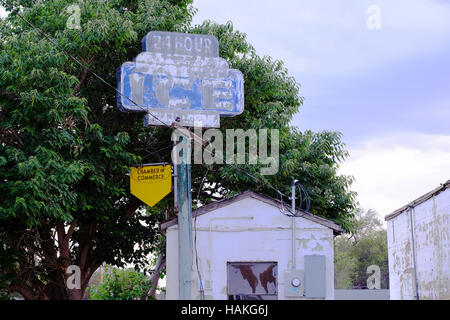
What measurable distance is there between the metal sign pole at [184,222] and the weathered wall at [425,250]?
9.00 metres

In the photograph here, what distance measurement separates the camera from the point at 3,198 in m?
17.3

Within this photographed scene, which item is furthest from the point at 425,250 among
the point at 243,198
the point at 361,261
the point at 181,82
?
the point at 361,261

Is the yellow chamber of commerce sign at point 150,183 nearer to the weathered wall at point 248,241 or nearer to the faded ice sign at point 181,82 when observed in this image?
the faded ice sign at point 181,82

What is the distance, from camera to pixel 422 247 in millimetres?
24219

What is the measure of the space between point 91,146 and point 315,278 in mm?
7889

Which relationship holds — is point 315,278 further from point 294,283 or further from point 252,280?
point 252,280

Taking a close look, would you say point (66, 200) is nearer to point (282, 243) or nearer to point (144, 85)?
point (144, 85)

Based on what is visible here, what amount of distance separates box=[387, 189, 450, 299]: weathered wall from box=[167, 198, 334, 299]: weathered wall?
5.81 metres

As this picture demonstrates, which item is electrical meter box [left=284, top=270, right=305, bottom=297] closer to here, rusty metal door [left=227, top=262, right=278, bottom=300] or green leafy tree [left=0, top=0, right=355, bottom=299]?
rusty metal door [left=227, top=262, right=278, bottom=300]

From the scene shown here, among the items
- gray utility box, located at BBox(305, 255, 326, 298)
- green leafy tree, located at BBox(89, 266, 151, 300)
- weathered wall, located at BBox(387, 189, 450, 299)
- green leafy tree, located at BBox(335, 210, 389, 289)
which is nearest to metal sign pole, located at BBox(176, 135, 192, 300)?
gray utility box, located at BBox(305, 255, 326, 298)

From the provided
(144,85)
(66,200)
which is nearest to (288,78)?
(144,85)

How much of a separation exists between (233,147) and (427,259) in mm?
8631

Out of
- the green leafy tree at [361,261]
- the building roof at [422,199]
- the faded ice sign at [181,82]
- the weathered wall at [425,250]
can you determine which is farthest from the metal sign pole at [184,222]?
the green leafy tree at [361,261]
